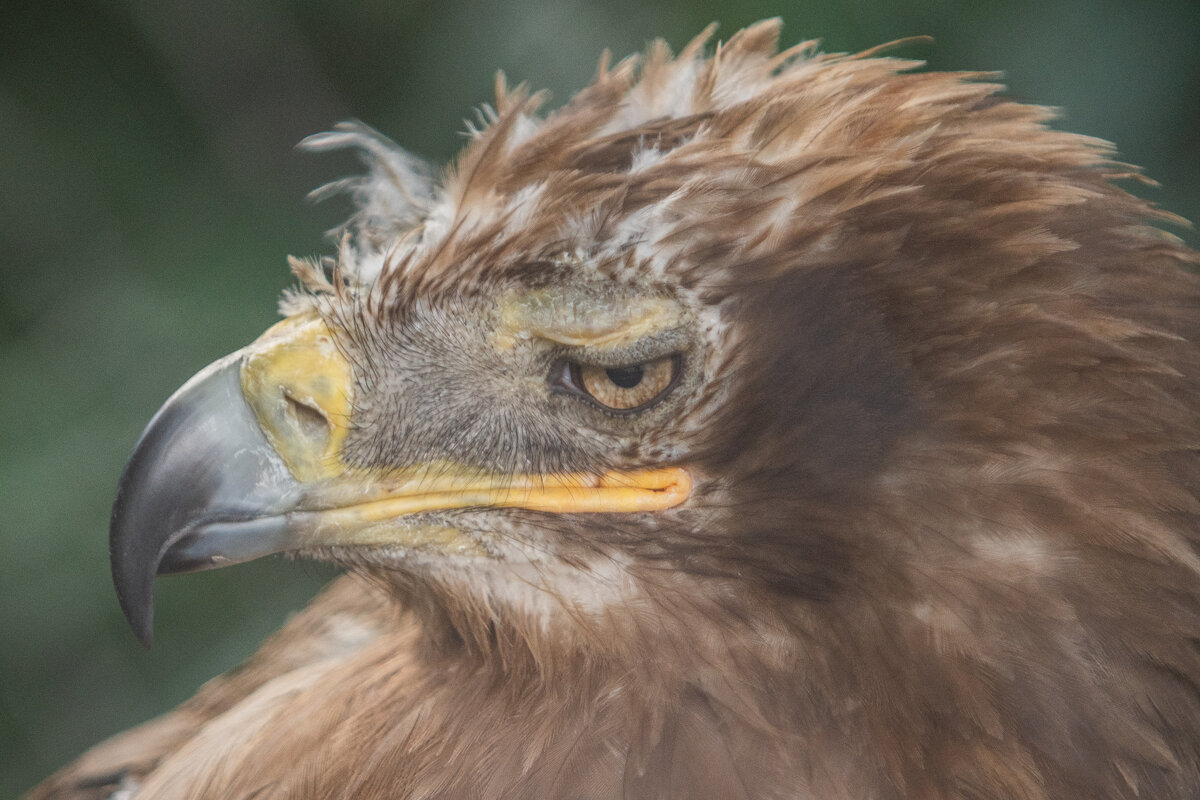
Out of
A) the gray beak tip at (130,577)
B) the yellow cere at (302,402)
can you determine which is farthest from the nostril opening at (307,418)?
the gray beak tip at (130,577)

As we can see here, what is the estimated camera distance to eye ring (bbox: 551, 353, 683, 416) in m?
1.30

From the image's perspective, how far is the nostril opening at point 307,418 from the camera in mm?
1400

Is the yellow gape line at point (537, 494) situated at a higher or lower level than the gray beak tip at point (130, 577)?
lower

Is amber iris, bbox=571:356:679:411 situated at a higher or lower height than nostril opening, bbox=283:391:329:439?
lower

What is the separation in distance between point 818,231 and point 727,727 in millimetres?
548

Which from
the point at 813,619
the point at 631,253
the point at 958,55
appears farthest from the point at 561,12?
the point at 813,619

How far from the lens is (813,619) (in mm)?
1308

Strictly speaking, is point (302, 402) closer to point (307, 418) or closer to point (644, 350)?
point (307, 418)

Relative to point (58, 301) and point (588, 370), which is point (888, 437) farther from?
point (58, 301)

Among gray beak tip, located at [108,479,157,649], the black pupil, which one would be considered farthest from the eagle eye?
gray beak tip, located at [108,479,157,649]

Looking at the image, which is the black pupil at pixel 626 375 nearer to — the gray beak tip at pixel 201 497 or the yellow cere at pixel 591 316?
the yellow cere at pixel 591 316

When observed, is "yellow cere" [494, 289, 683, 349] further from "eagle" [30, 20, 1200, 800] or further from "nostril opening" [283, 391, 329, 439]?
"nostril opening" [283, 391, 329, 439]

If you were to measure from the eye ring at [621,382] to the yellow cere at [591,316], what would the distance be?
36mm

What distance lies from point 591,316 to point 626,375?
0.08 metres
